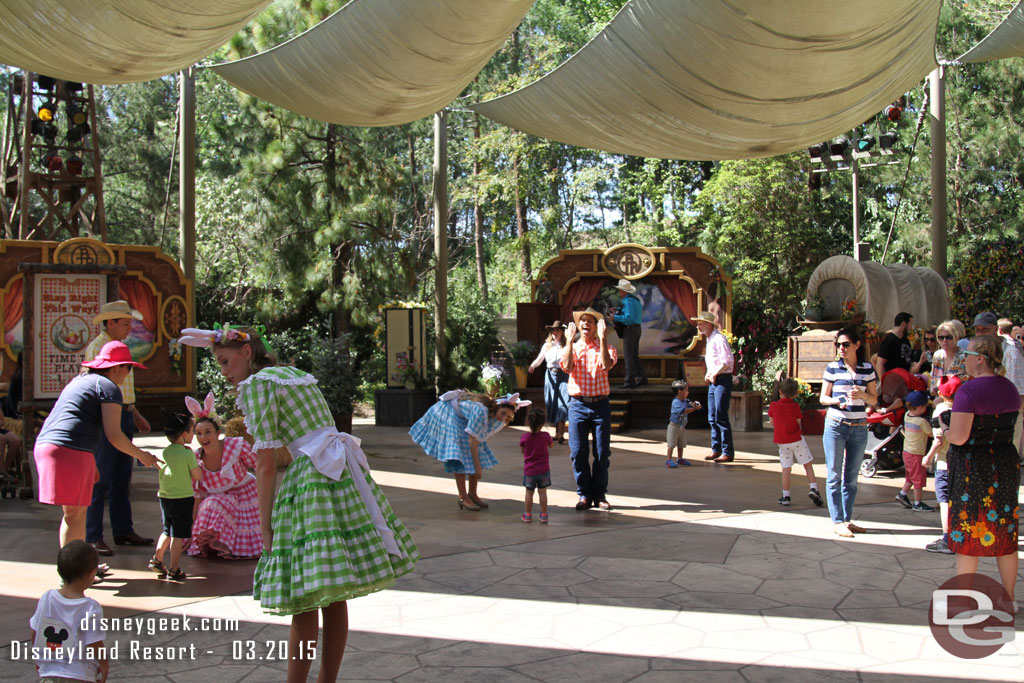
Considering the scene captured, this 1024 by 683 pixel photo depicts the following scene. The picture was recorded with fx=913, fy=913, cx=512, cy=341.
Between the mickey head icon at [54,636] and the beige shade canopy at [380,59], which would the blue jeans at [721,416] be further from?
the mickey head icon at [54,636]

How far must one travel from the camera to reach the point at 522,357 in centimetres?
1453

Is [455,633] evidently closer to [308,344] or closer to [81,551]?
[81,551]

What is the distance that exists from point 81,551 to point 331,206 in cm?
1607

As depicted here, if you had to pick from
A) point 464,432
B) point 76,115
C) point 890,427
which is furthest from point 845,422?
point 76,115

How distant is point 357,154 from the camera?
62.6 feet

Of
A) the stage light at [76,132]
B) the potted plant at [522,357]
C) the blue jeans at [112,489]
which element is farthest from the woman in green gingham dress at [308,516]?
the stage light at [76,132]

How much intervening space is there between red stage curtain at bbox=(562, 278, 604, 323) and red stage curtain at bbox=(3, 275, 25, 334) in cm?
839

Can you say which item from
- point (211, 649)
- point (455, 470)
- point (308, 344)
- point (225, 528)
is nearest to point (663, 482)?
point (455, 470)

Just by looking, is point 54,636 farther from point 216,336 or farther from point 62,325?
point 62,325

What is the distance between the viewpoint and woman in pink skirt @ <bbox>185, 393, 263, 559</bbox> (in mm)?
6078

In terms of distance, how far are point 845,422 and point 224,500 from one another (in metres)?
4.33

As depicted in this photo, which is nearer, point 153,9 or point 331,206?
point 153,9

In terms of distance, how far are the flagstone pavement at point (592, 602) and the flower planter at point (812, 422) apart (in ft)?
14.8

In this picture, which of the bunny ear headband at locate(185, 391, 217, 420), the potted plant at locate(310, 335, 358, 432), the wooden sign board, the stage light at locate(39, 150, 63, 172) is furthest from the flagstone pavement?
the stage light at locate(39, 150, 63, 172)
